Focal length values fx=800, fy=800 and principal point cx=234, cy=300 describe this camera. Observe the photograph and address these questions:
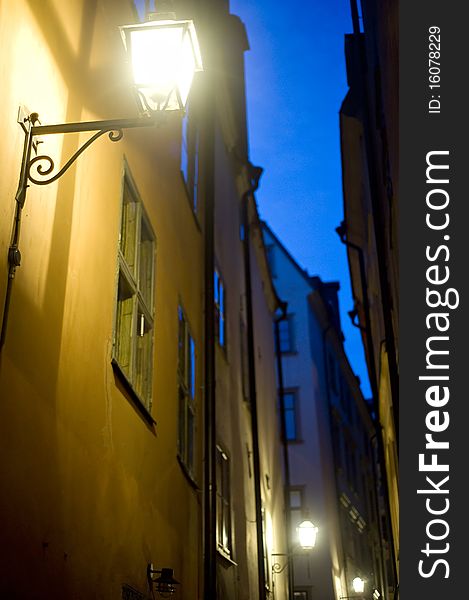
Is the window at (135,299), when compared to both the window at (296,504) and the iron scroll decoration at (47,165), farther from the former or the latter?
the window at (296,504)

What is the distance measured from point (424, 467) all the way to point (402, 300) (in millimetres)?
1184

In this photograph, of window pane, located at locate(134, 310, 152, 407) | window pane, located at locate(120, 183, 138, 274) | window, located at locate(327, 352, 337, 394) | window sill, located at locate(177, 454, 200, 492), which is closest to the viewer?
window pane, located at locate(120, 183, 138, 274)

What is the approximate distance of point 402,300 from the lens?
554 centimetres

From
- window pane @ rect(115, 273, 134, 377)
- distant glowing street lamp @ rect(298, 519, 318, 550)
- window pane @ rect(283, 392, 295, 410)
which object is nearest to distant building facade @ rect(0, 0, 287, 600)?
window pane @ rect(115, 273, 134, 377)

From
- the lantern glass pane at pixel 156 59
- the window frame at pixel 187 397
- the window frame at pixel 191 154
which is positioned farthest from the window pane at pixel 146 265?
the lantern glass pane at pixel 156 59

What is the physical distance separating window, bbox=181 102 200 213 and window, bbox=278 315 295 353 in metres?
15.3

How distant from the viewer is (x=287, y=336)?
2795 cm

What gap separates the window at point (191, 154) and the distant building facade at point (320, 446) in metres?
11.8

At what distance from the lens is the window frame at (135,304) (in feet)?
22.1

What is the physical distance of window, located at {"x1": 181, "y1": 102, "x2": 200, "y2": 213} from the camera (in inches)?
454

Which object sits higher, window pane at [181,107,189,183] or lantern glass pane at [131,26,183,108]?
window pane at [181,107,189,183]

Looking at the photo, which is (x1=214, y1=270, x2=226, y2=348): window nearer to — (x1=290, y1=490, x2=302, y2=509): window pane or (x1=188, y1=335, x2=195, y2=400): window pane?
(x1=188, y1=335, x2=195, y2=400): window pane

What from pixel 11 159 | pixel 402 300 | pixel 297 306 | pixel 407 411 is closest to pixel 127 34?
pixel 11 159

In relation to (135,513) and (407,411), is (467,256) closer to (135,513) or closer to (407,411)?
(407,411)
